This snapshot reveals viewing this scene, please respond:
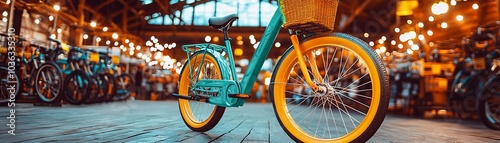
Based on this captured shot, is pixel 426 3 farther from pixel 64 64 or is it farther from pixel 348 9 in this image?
pixel 64 64

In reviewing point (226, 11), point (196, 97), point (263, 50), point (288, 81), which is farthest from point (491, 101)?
point (226, 11)

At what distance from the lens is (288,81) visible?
6.81 feet

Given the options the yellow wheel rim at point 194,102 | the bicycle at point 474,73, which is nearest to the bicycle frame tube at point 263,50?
the yellow wheel rim at point 194,102

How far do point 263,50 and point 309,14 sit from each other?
1.53 feet

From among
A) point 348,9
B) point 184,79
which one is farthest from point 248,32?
point 184,79

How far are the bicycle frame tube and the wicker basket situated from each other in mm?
166

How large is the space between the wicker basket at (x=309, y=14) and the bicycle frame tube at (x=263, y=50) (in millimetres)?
166

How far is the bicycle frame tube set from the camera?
1.98m

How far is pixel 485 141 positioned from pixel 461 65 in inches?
122

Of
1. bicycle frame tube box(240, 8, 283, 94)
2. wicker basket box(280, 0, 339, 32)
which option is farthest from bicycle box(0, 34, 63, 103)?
wicker basket box(280, 0, 339, 32)

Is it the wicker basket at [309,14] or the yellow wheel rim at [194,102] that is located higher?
the wicker basket at [309,14]

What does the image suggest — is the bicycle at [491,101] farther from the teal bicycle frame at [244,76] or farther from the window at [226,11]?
the window at [226,11]

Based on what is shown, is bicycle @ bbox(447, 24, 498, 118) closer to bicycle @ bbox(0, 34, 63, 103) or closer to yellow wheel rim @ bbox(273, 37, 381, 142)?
yellow wheel rim @ bbox(273, 37, 381, 142)

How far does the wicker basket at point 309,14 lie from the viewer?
164 cm
